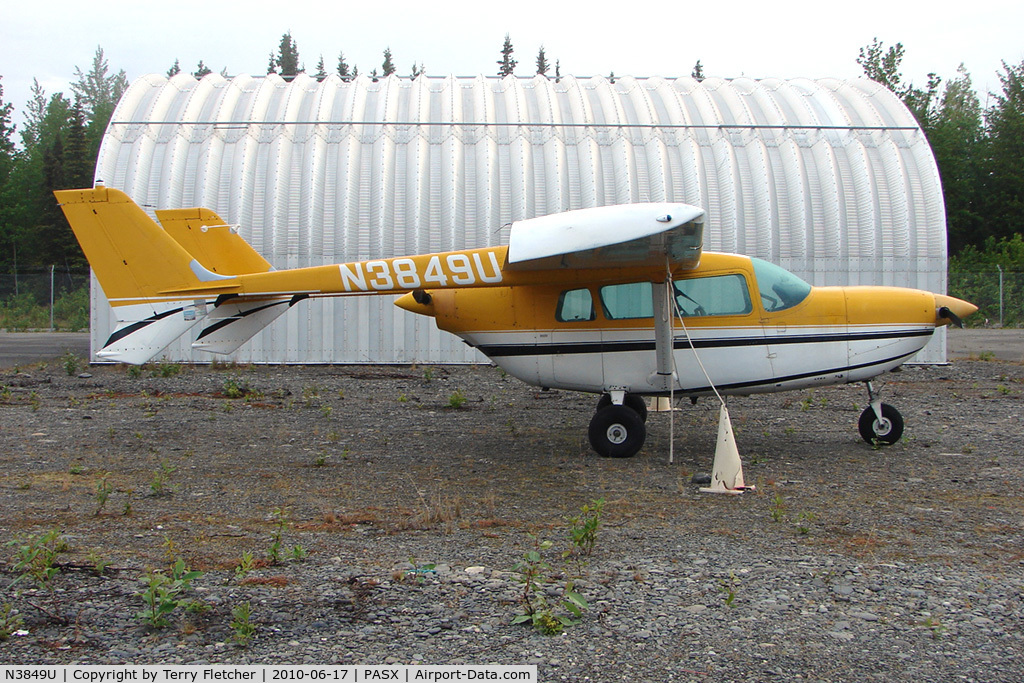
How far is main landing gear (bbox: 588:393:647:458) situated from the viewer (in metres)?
8.69

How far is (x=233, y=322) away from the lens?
364 inches

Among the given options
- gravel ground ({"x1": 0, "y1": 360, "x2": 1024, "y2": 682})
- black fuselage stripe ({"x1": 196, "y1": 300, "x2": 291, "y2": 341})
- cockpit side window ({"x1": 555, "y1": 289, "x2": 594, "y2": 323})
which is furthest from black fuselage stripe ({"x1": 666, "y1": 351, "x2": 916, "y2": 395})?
black fuselage stripe ({"x1": 196, "y1": 300, "x2": 291, "y2": 341})

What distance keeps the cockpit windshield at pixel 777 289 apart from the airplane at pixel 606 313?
15 millimetres

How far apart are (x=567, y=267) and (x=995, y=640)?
5541mm

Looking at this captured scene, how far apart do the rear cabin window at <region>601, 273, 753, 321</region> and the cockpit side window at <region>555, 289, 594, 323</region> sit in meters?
0.16

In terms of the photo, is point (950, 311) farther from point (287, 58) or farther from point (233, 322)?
point (287, 58)

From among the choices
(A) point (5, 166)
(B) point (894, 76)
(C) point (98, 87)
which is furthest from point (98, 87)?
(B) point (894, 76)

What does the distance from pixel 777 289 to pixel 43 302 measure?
3342 cm

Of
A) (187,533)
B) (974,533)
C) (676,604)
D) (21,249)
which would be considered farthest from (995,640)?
(21,249)

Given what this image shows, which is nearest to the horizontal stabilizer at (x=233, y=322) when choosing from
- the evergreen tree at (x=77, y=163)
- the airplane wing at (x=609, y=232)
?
the airplane wing at (x=609, y=232)

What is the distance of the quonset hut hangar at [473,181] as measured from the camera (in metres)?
17.7

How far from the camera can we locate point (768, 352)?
8.91 meters

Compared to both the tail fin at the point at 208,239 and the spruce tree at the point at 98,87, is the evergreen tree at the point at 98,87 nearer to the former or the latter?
the spruce tree at the point at 98,87

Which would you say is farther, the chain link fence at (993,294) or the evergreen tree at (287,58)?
the evergreen tree at (287,58)
